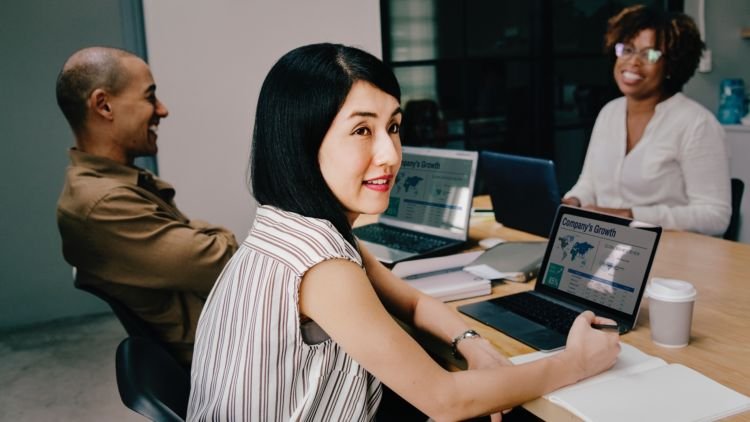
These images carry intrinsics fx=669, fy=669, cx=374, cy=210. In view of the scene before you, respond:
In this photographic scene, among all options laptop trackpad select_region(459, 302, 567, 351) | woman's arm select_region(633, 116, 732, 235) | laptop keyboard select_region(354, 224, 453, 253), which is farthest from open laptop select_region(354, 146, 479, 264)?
woman's arm select_region(633, 116, 732, 235)

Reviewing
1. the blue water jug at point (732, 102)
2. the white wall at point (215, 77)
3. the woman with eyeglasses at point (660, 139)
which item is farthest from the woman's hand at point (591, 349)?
the blue water jug at point (732, 102)

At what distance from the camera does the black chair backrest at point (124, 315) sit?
1444 millimetres

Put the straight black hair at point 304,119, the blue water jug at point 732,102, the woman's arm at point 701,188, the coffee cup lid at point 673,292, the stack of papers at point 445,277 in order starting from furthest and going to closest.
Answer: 1. the blue water jug at point 732,102
2. the woman's arm at point 701,188
3. the stack of papers at point 445,277
4. the coffee cup lid at point 673,292
5. the straight black hair at point 304,119

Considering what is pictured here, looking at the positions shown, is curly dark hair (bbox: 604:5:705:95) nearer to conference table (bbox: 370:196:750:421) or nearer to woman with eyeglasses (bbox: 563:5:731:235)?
woman with eyeglasses (bbox: 563:5:731:235)

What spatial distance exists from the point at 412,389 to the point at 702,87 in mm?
4284

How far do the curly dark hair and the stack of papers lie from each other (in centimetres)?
112

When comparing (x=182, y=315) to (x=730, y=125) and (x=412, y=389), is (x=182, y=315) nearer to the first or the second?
(x=412, y=389)

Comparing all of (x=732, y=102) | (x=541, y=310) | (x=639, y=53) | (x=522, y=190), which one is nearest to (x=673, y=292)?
(x=541, y=310)

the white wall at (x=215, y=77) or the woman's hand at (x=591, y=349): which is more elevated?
the white wall at (x=215, y=77)

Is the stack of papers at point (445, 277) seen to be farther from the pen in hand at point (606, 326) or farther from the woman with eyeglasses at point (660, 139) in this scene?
the woman with eyeglasses at point (660, 139)

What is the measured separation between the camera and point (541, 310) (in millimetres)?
1453

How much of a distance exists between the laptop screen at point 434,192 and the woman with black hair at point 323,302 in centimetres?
89

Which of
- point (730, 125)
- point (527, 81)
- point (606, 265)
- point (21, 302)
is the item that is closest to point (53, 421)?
point (21, 302)

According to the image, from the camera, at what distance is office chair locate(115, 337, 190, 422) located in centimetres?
100
